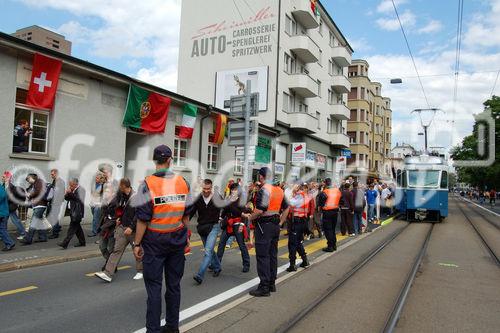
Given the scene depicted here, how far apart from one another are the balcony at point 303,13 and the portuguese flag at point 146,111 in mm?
16595

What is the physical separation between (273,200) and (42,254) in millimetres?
5433

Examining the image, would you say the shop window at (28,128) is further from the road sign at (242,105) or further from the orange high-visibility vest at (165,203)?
the orange high-visibility vest at (165,203)

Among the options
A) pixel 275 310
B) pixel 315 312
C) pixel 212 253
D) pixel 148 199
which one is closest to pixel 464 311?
pixel 315 312

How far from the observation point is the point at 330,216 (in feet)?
35.0

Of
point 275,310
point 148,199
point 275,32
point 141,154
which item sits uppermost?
point 275,32

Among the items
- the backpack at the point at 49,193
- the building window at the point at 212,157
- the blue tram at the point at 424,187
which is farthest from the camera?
the building window at the point at 212,157

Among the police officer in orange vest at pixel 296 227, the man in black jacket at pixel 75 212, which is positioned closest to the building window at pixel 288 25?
the man in black jacket at pixel 75 212

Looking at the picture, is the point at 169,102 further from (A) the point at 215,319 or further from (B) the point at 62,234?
(A) the point at 215,319

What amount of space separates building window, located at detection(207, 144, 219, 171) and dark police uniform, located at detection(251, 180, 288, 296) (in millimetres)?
13809

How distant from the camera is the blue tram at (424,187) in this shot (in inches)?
781

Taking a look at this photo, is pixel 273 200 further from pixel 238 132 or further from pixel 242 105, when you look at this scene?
pixel 242 105

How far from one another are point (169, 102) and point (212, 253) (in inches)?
419

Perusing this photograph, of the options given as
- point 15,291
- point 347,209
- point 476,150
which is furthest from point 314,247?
point 476,150

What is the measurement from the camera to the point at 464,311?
18.6ft
